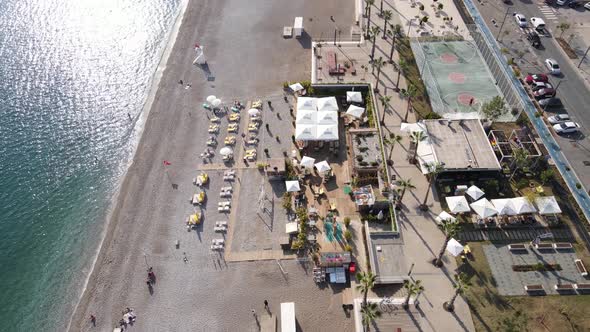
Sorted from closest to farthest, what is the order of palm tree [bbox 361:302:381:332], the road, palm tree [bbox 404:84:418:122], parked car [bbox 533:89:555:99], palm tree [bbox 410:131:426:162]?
1. palm tree [bbox 361:302:381:332]
2. palm tree [bbox 410:131:426:162]
3. the road
4. palm tree [bbox 404:84:418:122]
5. parked car [bbox 533:89:555:99]

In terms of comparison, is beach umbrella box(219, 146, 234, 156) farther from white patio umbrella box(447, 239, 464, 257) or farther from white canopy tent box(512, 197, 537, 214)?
white canopy tent box(512, 197, 537, 214)

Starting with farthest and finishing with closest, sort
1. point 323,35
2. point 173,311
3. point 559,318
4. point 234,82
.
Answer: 1. point 323,35
2. point 234,82
3. point 173,311
4. point 559,318

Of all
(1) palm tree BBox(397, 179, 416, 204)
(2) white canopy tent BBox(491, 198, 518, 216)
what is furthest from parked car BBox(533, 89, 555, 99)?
(1) palm tree BBox(397, 179, 416, 204)

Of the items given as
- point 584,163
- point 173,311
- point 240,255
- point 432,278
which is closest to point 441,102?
point 584,163

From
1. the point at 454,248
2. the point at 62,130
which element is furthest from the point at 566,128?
the point at 62,130

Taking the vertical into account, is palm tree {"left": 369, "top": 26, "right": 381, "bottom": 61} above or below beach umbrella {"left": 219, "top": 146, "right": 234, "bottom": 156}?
above

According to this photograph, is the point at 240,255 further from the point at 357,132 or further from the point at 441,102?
the point at 441,102

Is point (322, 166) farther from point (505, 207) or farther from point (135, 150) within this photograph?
point (135, 150)
